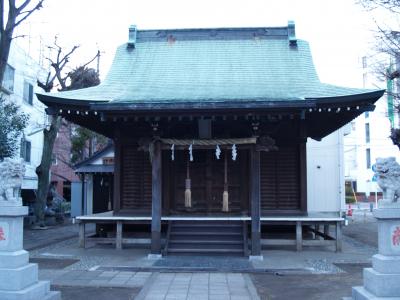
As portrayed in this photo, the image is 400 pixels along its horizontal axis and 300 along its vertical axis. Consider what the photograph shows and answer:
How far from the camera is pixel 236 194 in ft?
44.4

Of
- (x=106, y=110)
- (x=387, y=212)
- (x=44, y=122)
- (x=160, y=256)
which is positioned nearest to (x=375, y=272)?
(x=387, y=212)

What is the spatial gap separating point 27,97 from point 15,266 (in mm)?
20932

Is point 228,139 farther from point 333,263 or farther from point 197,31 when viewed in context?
point 197,31

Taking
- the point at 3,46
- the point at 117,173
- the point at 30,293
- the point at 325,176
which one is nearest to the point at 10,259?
the point at 30,293

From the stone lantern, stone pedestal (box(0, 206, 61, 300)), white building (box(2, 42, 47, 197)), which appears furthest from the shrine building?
white building (box(2, 42, 47, 197))

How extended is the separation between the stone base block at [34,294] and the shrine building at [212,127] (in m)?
4.39

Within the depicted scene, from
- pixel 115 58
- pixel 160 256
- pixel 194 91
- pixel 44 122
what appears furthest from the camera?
pixel 44 122

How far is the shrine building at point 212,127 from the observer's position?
1088 centimetres

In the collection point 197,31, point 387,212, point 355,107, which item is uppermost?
point 197,31

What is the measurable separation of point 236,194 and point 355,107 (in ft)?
14.8

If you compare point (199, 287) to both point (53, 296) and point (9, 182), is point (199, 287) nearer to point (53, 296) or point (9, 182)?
point (53, 296)

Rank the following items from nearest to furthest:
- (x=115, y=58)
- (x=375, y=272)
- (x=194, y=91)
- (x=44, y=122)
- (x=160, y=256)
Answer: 1. (x=375, y=272)
2. (x=160, y=256)
3. (x=194, y=91)
4. (x=115, y=58)
5. (x=44, y=122)

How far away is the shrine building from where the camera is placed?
428 inches

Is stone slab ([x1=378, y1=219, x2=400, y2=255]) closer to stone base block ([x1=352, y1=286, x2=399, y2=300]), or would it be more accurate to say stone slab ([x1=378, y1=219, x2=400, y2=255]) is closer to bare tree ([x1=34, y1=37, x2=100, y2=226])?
stone base block ([x1=352, y1=286, x2=399, y2=300])
